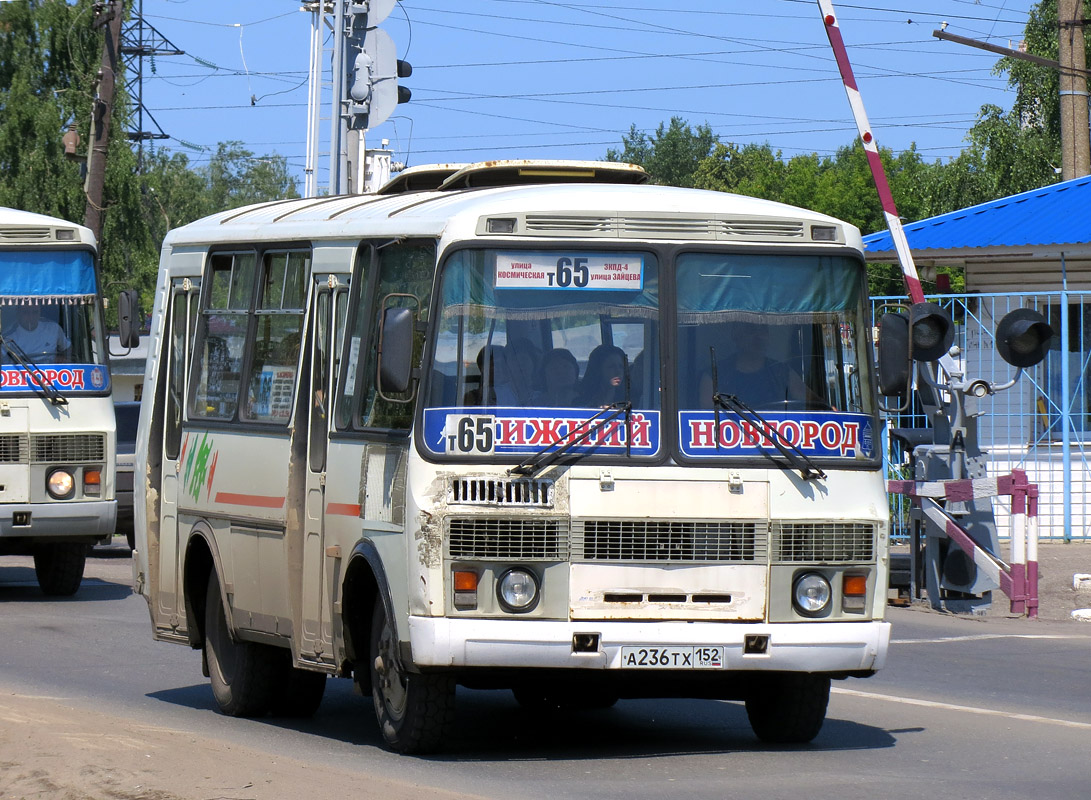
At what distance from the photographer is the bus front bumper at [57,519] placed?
1645cm

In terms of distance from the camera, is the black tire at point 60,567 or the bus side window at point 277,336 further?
the black tire at point 60,567

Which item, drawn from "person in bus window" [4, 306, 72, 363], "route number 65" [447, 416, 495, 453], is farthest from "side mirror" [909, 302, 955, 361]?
"person in bus window" [4, 306, 72, 363]

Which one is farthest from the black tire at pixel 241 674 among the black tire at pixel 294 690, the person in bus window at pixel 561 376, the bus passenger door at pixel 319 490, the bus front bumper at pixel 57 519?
the bus front bumper at pixel 57 519

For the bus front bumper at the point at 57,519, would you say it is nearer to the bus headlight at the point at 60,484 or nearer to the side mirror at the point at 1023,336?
the bus headlight at the point at 60,484

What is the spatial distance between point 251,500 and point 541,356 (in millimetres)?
2330

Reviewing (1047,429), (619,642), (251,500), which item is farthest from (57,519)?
(1047,429)

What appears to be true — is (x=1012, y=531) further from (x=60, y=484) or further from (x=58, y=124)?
(x=58, y=124)

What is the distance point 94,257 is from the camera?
56.2 ft

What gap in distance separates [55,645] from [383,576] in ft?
19.9

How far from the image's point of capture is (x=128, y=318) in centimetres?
1641

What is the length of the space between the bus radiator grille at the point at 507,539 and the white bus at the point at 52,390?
29.9 feet

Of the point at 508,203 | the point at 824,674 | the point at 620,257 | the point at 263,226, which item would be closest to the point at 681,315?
the point at 620,257

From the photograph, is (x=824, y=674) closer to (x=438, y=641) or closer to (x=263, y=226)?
(x=438, y=641)

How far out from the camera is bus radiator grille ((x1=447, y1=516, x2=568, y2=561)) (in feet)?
26.9
